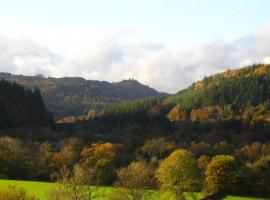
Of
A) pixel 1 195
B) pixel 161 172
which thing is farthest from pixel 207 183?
pixel 1 195

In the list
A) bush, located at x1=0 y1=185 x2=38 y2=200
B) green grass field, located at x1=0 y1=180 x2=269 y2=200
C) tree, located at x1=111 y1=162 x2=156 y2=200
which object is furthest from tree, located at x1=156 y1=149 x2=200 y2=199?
bush, located at x1=0 y1=185 x2=38 y2=200

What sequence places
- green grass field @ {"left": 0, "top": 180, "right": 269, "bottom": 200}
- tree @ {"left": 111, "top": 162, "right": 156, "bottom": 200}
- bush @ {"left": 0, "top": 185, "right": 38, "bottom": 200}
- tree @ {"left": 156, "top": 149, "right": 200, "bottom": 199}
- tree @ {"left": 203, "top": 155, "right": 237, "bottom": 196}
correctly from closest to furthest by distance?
bush @ {"left": 0, "top": 185, "right": 38, "bottom": 200}
tree @ {"left": 111, "top": 162, "right": 156, "bottom": 200}
green grass field @ {"left": 0, "top": 180, "right": 269, "bottom": 200}
tree @ {"left": 156, "top": 149, "right": 200, "bottom": 199}
tree @ {"left": 203, "top": 155, "right": 237, "bottom": 196}

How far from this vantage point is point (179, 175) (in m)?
89.1

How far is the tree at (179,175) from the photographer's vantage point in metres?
87.2

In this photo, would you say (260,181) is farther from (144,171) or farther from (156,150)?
(156,150)

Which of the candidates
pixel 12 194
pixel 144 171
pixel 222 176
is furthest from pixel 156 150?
pixel 12 194

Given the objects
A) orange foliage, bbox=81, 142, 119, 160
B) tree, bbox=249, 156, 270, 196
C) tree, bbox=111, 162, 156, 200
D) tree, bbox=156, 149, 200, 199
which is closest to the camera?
tree, bbox=111, 162, 156, 200

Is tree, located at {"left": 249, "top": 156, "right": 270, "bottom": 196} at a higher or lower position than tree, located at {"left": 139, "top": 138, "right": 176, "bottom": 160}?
lower

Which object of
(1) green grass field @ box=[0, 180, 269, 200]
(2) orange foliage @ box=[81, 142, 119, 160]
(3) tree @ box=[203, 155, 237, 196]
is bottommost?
(1) green grass field @ box=[0, 180, 269, 200]

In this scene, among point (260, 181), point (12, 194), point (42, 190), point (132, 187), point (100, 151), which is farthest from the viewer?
point (100, 151)

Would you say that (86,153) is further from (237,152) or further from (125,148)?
(237,152)

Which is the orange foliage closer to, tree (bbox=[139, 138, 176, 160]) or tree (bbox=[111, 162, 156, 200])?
tree (bbox=[139, 138, 176, 160])

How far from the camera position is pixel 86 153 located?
146 m

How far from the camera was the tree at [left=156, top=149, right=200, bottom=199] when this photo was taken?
286 feet
